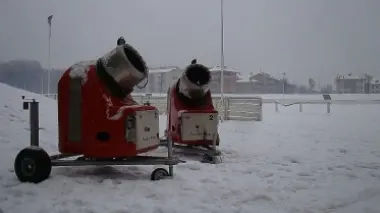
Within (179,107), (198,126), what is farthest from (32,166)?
(179,107)

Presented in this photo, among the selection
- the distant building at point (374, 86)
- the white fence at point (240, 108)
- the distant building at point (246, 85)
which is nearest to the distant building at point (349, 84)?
the distant building at point (374, 86)

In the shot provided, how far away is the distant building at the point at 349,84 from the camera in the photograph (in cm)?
6806

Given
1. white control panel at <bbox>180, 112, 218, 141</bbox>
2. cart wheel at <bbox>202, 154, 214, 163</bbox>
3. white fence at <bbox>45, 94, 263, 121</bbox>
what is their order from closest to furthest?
cart wheel at <bbox>202, 154, 214, 163</bbox>
white control panel at <bbox>180, 112, 218, 141</bbox>
white fence at <bbox>45, 94, 263, 121</bbox>

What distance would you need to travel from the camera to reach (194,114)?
7.78 m

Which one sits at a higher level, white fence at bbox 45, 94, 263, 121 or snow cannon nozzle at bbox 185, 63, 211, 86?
snow cannon nozzle at bbox 185, 63, 211, 86

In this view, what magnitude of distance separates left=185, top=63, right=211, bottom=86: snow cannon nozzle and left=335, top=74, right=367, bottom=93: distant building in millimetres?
65167

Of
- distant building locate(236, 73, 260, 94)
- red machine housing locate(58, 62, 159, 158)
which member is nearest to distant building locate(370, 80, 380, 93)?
distant building locate(236, 73, 260, 94)

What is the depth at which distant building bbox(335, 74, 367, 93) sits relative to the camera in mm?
68062

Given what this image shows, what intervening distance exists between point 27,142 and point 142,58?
153 inches

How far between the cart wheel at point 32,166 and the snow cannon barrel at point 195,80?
3.80m

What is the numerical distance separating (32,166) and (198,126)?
3686 mm

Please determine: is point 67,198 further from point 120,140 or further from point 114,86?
point 114,86

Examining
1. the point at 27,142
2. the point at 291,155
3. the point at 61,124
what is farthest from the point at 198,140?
the point at 27,142

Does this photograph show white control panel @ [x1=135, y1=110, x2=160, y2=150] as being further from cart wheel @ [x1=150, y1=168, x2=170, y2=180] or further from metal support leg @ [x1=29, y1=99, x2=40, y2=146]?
metal support leg @ [x1=29, y1=99, x2=40, y2=146]
